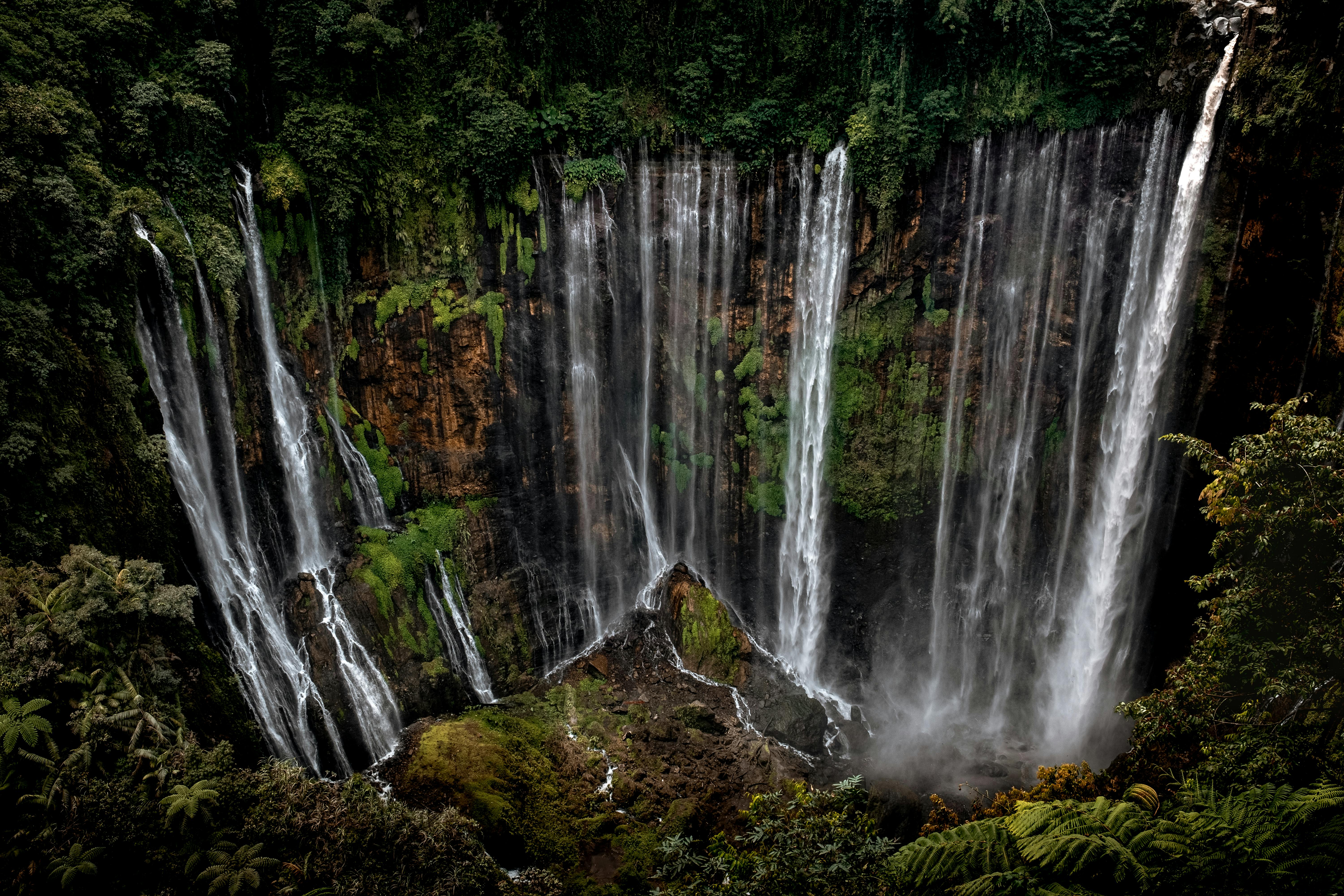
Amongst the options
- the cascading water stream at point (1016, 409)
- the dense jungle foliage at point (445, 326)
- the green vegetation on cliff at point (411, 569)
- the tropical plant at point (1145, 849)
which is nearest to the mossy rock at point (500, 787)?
the dense jungle foliage at point (445, 326)

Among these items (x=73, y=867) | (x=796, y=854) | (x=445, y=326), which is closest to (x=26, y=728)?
(x=73, y=867)

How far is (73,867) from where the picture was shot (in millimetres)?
6859

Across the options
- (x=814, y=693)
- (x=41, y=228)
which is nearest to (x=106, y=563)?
(x=41, y=228)

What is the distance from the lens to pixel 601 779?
13281mm

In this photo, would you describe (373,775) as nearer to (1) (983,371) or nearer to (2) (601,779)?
(2) (601,779)

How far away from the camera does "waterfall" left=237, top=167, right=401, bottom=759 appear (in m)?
14.1

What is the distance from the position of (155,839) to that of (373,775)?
5.98m

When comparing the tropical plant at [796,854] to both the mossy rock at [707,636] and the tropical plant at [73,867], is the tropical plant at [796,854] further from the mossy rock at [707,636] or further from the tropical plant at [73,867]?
the mossy rock at [707,636]

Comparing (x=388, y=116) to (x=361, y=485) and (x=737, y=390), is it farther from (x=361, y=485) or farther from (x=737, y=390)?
(x=737, y=390)

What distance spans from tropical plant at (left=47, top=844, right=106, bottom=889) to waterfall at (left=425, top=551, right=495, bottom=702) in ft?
28.8

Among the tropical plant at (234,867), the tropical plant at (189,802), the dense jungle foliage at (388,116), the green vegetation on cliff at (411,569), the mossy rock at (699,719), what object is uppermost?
the dense jungle foliage at (388,116)

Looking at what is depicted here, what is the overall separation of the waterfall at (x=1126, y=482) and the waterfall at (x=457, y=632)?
1148 cm

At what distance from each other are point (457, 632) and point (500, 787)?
4219 mm

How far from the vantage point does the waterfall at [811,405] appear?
54.2 ft
